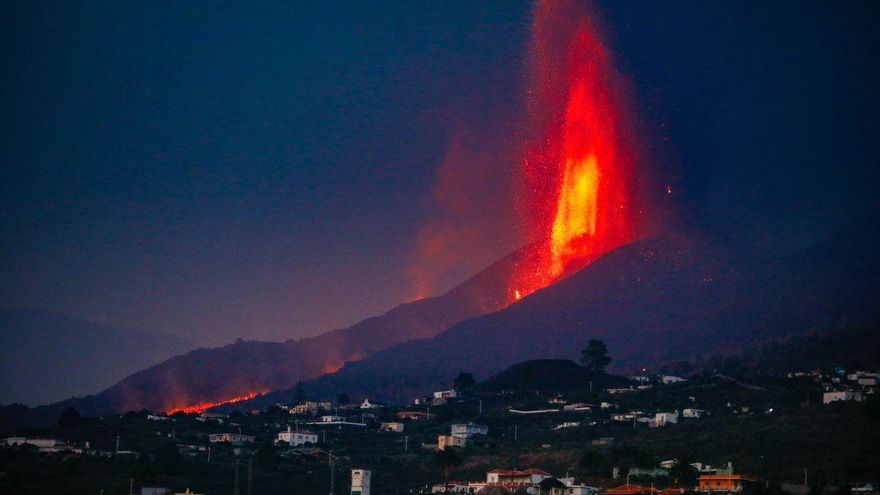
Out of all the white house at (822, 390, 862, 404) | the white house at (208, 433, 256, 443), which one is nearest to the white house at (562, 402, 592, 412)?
the white house at (822, 390, 862, 404)

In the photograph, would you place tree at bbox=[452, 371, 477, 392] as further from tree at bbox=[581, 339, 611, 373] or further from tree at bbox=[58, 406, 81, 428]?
tree at bbox=[58, 406, 81, 428]

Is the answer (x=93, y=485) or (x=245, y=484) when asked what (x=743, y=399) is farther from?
(x=93, y=485)

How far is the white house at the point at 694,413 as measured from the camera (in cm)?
12103

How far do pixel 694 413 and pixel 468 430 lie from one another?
63.1 feet

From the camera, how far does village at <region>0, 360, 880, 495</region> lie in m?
92.8

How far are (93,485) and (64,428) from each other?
34.5 metres

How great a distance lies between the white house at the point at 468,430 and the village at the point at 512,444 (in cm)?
14

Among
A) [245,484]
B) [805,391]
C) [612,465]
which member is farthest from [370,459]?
[805,391]

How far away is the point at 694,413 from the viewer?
121812 mm

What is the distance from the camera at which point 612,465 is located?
321ft

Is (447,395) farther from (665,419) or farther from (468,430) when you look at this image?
(665,419)

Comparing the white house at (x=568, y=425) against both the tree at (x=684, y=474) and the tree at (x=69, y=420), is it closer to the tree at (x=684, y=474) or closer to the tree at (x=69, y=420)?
the tree at (x=684, y=474)

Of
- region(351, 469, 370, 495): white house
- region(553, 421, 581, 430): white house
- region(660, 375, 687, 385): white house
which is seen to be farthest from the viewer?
region(660, 375, 687, 385): white house

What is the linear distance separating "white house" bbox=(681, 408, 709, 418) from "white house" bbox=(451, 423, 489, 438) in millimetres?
16986
